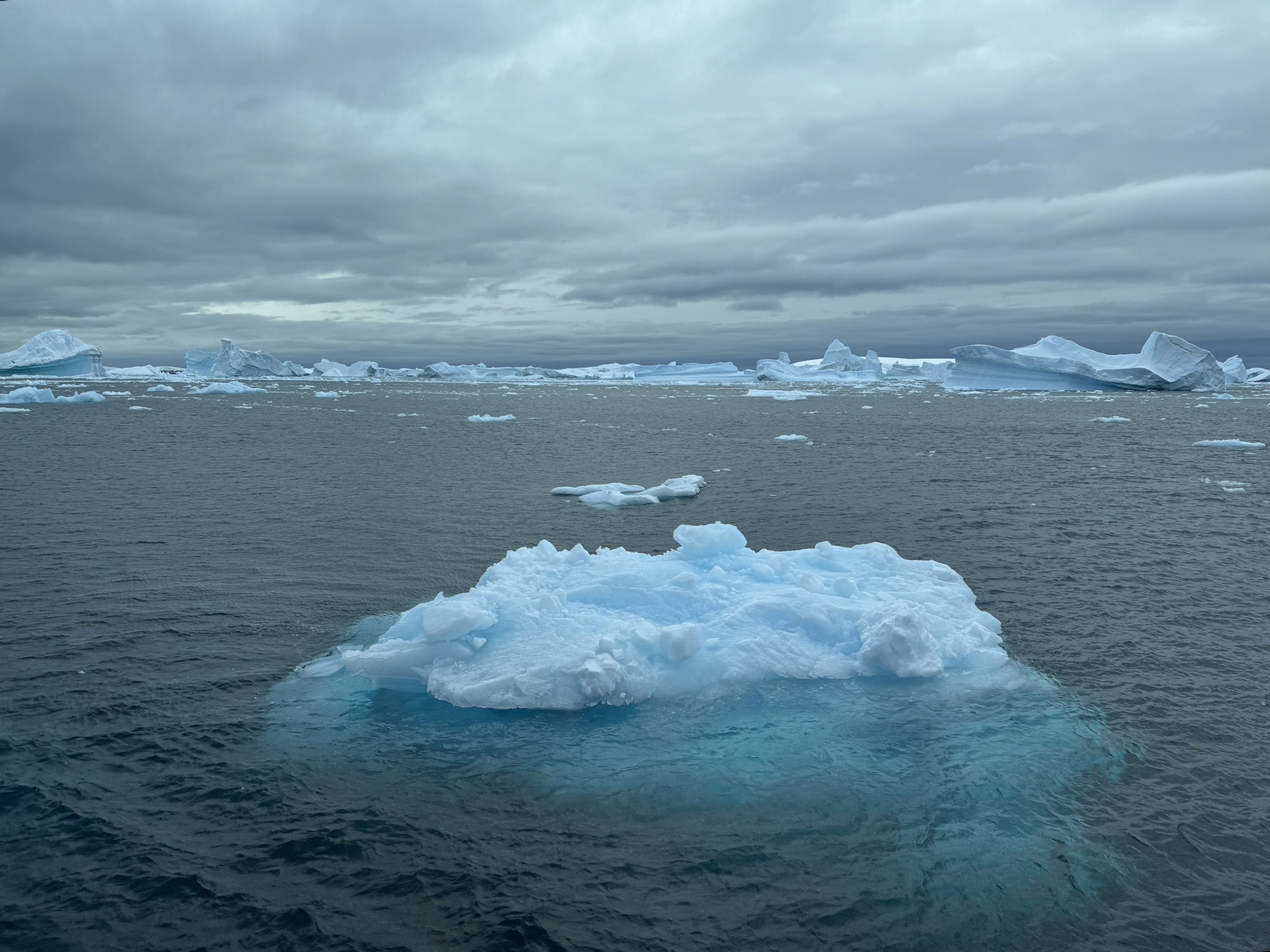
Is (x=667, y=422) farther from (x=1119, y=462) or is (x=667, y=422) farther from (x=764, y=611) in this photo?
(x=764, y=611)

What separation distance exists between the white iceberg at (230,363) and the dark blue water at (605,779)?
329 feet

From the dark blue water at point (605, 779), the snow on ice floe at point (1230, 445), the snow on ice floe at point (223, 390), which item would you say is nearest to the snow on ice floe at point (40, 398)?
the snow on ice floe at point (223, 390)

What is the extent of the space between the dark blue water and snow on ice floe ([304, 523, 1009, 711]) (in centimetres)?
33

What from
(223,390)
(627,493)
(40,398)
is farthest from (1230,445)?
(223,390)

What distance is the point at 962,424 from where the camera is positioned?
4609 cm

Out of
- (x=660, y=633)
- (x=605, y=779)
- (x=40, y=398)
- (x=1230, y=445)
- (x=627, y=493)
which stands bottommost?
(x=605, y=779)

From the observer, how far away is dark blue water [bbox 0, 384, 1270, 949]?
18.3 ft

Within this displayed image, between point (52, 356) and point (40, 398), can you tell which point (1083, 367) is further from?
point (52, 356)

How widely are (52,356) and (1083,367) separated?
10759 cm

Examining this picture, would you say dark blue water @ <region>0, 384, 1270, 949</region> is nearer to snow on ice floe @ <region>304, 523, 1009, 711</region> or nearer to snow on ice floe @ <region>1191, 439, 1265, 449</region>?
snow on ice floe @ <region>304, 523, 1009, 711</region>

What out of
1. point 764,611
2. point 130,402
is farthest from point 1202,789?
point 130,402

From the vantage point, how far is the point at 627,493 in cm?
2245

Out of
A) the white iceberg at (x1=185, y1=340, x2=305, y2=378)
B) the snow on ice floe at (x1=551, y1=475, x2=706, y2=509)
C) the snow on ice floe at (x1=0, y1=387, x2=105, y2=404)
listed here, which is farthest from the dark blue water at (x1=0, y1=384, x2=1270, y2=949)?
the white iceberg at (x1=185, y1=340, x2=305, y2=378)

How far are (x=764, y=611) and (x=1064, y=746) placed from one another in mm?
3641
